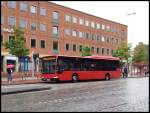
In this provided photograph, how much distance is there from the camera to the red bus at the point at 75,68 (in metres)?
35.2

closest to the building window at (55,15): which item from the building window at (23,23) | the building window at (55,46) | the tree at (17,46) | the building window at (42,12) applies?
the building window at (42,12)

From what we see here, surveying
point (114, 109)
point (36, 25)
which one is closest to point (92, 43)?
point (36, 25)

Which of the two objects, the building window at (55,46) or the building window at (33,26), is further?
the building window at (55,46)

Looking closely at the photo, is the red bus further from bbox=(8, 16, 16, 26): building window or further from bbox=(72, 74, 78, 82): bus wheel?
bbox=(8, 16, 16, 26): building window

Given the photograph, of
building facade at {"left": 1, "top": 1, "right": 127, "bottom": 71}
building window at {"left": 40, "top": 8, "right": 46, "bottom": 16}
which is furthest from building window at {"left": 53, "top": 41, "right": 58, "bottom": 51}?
building window at {"left": 40, "top": 8, "right": 46, "bottom": 16}

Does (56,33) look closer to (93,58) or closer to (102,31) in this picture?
(102,31)

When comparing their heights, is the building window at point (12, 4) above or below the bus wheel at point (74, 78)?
above

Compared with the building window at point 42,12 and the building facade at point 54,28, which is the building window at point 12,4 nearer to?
the building facade at point 54,28

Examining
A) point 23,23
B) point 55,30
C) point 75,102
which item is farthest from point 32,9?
point 75,102

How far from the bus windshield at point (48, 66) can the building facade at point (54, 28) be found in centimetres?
2378

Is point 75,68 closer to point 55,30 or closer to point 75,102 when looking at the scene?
point 75,102

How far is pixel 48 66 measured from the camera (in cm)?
3575

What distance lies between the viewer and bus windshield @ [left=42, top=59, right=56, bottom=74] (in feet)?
116

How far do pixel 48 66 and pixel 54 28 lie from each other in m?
35.7
